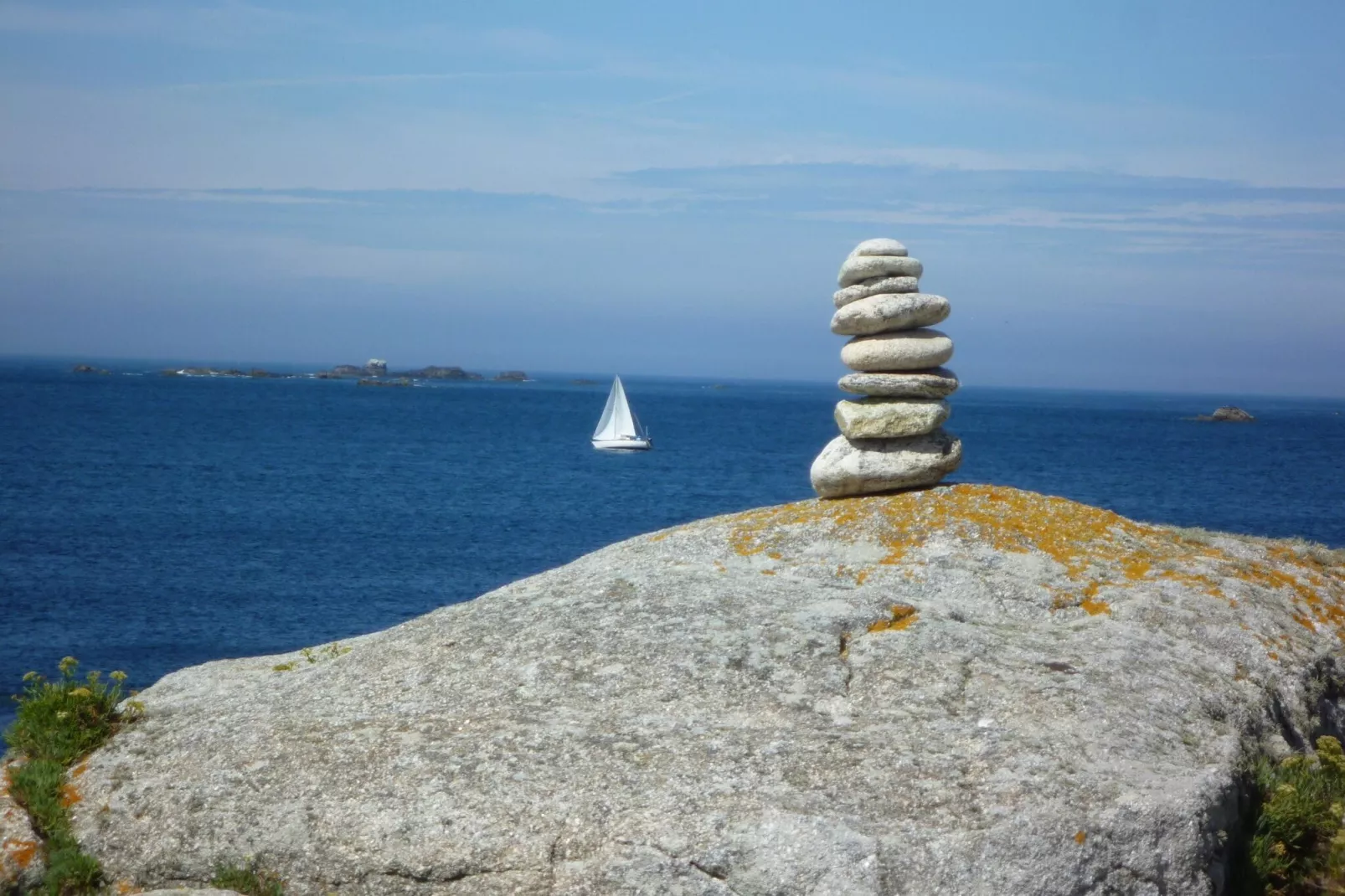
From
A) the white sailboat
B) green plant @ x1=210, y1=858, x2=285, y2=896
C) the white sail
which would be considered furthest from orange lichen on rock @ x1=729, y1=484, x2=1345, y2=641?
the white sail

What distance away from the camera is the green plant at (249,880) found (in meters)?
7.58

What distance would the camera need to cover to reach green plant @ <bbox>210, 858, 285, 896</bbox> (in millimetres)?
7582

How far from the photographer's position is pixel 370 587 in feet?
137

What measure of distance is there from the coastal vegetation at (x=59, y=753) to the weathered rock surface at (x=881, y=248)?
894 cm

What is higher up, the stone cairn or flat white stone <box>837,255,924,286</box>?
flat white stone <box>837,255,924,286</box>

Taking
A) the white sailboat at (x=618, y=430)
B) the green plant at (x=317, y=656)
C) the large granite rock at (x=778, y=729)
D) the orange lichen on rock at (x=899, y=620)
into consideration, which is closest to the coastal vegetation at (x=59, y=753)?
the large granite rock at (x=778, y=729)

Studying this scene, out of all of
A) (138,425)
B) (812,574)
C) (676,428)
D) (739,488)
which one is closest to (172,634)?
(812,574)

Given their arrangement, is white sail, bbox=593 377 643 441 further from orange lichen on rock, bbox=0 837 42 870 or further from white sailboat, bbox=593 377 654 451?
orange lichen on rock, bbox=0 837 42 870

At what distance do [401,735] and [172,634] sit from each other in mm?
27878

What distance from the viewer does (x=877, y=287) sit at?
13.5 metres

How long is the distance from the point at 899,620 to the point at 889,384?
12.7 feet

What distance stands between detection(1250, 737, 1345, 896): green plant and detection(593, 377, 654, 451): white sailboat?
10292 centimetres

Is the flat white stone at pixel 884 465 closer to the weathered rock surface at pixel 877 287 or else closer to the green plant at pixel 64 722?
the weathered rock surface at pixel 877 287

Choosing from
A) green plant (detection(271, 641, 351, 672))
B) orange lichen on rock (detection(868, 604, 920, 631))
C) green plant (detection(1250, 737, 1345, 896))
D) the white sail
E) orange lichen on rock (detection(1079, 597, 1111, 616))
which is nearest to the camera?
green plant (detection(1250, 737, 1345, 896))
